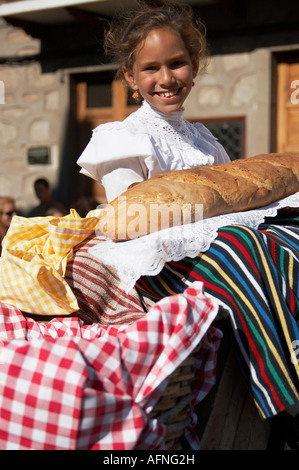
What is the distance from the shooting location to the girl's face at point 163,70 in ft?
6.53

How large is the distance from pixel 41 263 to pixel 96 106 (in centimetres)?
517

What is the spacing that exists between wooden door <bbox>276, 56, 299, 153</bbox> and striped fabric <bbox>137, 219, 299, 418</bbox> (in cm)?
422

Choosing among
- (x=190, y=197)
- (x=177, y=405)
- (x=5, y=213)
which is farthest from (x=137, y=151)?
(x=5, y=213)

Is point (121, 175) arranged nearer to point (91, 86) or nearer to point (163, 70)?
point (163, 70)

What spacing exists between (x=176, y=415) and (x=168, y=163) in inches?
38.9

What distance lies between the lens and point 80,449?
103 cm

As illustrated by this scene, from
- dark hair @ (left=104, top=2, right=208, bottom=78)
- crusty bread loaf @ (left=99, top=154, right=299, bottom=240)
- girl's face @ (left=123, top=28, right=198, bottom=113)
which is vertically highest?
dark hair @ (left=104, top=2, right=208, bottom=78)

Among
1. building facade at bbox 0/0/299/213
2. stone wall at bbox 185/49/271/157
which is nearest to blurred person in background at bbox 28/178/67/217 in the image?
building facade at bbox 0/0/299/213

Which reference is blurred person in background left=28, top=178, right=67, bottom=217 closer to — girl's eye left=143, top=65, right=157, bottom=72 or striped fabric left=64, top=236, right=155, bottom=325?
girl's eye left=143, top=65, right=157, bottom=72

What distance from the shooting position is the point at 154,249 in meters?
1.40

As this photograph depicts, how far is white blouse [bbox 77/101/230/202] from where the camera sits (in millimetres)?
1829

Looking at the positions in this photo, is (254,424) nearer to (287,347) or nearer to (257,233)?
(287,347)

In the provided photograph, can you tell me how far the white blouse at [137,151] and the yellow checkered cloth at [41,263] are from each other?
20 centimetres

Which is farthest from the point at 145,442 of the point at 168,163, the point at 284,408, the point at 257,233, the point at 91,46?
the point at 91,46
